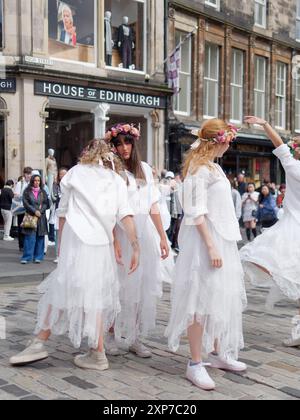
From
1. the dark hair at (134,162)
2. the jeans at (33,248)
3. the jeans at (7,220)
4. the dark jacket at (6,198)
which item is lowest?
the jeans at (33,248)

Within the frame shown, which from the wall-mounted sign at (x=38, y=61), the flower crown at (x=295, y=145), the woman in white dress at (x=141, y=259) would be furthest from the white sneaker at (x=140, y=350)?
the wall-mounted sign at (x=38, y=61)

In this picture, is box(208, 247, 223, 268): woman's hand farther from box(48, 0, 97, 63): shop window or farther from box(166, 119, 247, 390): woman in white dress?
box(48, 0, 97, 63): shop window

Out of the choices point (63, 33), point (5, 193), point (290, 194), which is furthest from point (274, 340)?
point (63, 33)

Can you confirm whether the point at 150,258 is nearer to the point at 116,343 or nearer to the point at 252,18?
the point at 116,343

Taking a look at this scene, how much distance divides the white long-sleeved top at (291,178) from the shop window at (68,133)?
41.8ft

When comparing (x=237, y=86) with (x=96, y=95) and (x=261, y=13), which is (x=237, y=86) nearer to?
(x=261, y=13)

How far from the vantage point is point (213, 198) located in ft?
12.6

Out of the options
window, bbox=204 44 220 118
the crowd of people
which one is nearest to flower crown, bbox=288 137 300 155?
the crowd of people

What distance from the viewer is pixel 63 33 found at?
16047 mm

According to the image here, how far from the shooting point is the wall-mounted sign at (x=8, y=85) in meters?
14.6

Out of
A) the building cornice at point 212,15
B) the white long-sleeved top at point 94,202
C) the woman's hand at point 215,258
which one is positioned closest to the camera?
the woman's hand at point 215,258

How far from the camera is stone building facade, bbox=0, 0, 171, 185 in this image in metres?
14.8

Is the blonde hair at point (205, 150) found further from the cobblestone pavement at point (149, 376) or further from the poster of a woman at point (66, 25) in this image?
the poster of a woman at point (66, 25)

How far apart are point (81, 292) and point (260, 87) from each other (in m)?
20.4
